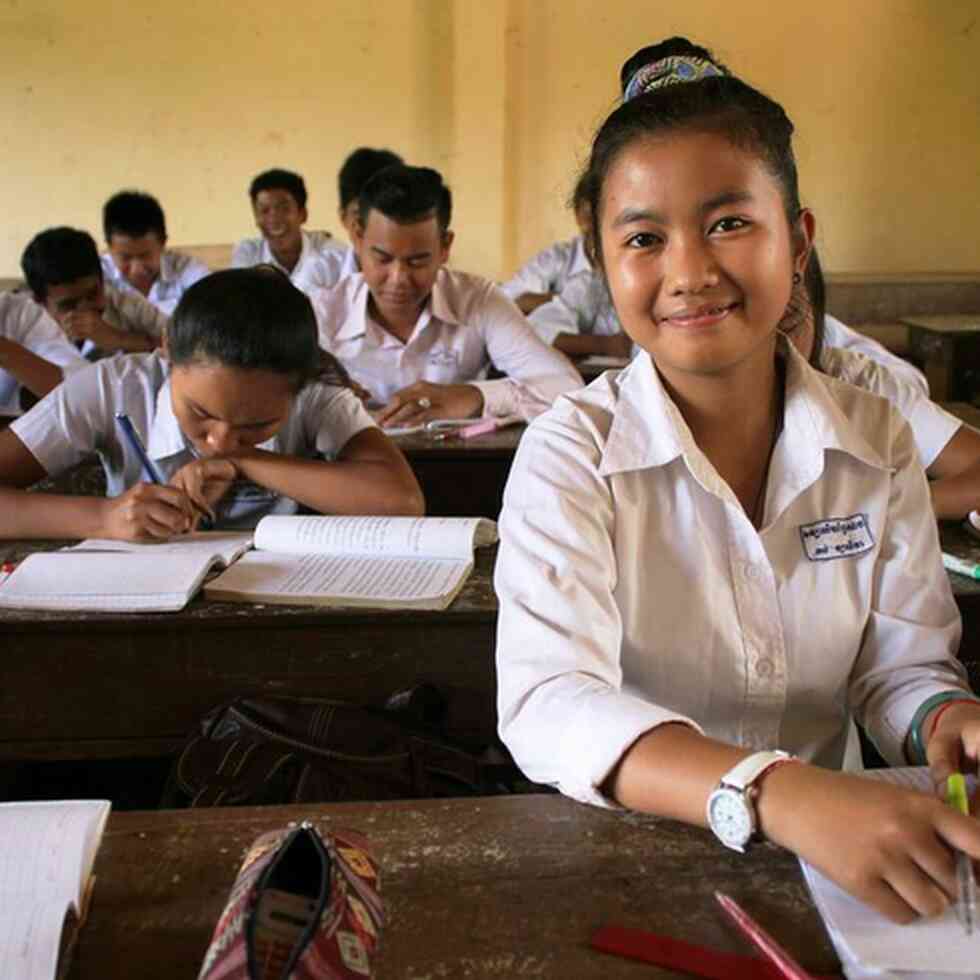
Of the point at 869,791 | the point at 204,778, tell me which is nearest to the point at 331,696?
the point at 204,778

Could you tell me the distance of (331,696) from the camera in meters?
1.54

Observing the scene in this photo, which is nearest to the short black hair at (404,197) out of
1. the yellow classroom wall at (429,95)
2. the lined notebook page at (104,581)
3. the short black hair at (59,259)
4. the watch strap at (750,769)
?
the short black hair at (59,259)

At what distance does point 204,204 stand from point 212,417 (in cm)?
464

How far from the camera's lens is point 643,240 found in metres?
1.02

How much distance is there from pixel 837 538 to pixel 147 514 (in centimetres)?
104

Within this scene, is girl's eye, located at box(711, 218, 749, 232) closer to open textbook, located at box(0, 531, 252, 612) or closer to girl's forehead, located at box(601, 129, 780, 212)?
girl's forehead, located at box(601, 129, 780, 212)

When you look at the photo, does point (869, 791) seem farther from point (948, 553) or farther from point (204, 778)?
point (948, 553)

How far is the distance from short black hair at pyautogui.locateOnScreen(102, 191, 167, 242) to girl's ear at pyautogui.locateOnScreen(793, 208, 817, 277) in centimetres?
443

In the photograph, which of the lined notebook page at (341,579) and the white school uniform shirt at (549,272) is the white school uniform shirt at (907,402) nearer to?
the lined notebook page at (341,579)

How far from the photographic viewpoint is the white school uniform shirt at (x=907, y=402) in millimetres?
1826

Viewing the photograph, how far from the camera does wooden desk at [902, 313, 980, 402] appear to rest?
491 cm

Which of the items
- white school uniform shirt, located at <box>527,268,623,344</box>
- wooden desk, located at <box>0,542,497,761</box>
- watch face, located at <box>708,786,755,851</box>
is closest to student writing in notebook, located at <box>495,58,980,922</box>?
watch face, located at <box>708,786,755,851</box>

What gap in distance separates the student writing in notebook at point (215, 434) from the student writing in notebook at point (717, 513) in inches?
32.0

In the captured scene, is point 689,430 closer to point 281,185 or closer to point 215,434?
point 215,434
